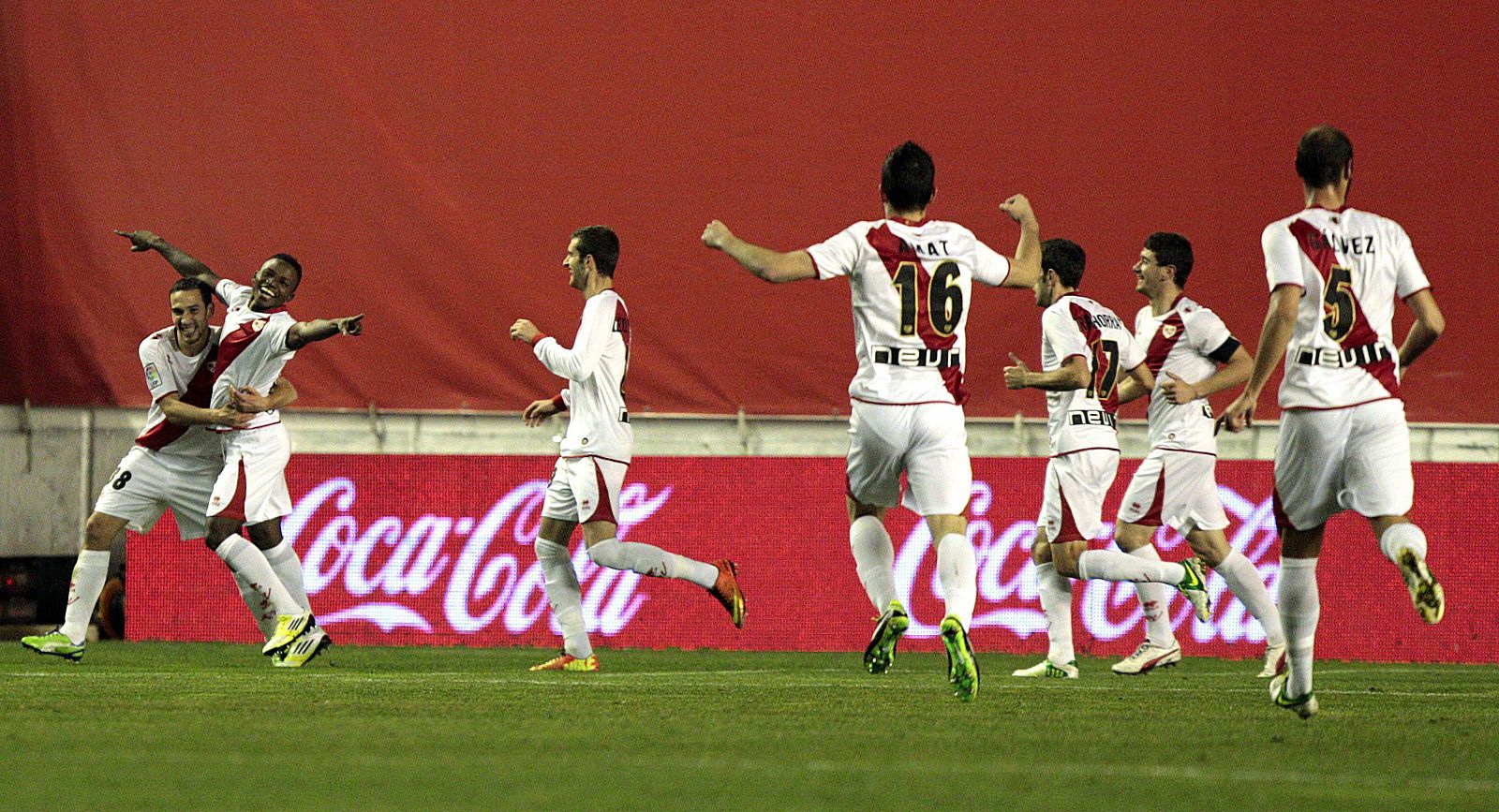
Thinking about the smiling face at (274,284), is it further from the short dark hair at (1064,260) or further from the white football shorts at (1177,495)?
the white football shorts at (1177,495)

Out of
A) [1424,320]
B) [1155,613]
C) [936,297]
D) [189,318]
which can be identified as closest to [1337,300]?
[1424,320]

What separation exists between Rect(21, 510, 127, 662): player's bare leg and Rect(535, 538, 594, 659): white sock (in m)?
2.19

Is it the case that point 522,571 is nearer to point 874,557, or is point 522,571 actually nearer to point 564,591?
point 564,591

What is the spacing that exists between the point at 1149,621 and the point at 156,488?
16.5 feet

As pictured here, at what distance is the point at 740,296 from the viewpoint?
1426cm

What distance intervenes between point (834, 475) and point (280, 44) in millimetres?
5872

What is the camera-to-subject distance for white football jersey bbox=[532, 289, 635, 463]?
887cm

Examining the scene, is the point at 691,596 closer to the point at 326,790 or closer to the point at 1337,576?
the point at 1337,576

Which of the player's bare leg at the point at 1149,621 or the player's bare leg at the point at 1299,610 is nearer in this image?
the player's bare leg at the point at 1299,610

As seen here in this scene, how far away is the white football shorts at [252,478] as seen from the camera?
9.42 m

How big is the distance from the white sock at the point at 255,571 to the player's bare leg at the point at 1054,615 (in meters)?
3.54

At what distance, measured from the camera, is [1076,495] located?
9.24m

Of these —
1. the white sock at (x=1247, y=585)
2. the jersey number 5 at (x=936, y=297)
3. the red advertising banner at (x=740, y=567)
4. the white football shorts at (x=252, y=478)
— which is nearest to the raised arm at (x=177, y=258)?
the white football shorts at (x=252, y=478)

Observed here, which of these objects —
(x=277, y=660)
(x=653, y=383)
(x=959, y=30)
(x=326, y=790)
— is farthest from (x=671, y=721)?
(x=959, y=30)
